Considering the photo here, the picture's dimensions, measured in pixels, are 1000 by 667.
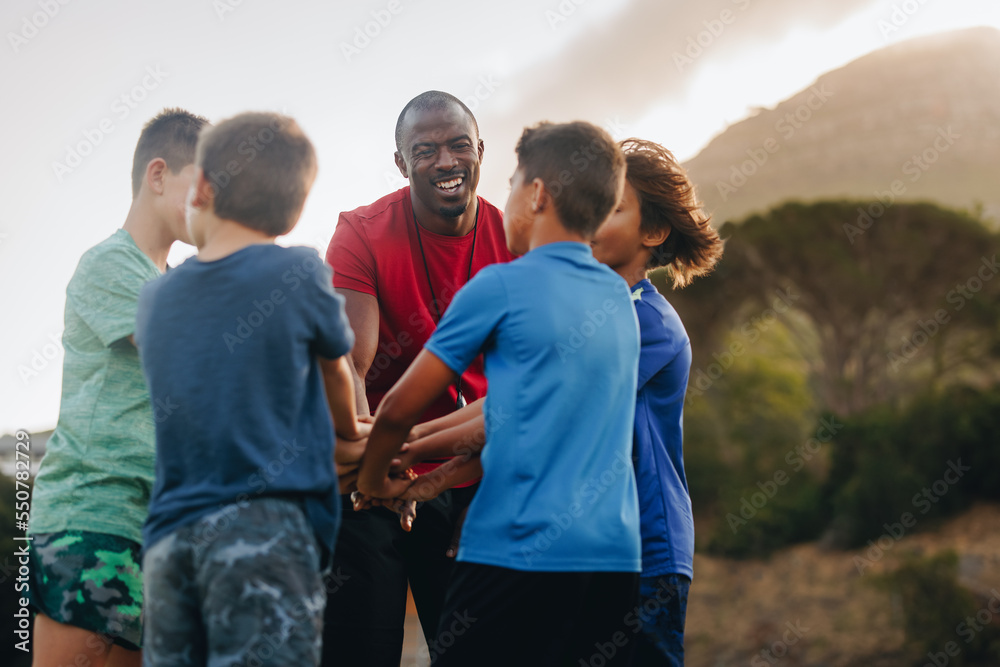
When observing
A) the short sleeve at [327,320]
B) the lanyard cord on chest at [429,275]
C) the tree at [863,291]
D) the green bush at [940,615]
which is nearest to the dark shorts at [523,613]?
the short sleeve at [327,320]

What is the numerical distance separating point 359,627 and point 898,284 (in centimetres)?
1842

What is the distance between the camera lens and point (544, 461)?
1884mm

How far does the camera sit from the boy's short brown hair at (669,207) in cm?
277

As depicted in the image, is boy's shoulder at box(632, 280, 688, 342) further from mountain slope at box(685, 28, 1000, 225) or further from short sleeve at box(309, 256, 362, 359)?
mountain slope at box(685, 28, 1000, 225)

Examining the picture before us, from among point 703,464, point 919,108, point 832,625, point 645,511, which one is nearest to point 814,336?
point 703,464

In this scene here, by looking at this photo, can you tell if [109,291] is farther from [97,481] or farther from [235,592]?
[235,592]

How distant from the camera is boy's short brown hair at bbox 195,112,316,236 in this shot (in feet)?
5.97

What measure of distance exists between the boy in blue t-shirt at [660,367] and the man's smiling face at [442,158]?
63 cm

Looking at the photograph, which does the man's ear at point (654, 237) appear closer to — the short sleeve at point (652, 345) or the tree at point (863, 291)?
the short sleeve at point (652, 345)

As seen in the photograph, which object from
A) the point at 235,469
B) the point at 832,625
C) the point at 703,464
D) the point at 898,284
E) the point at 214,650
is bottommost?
the point at 832,625

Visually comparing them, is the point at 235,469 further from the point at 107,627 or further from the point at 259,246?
the point at 107,627

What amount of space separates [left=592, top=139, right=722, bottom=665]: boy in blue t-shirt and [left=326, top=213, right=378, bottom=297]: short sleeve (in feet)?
2.85

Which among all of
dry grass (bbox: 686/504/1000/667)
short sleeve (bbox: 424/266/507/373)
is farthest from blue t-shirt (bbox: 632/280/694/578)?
dry grass (bbox: 686/504/1000/667)

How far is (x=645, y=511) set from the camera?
2412 millimetres
